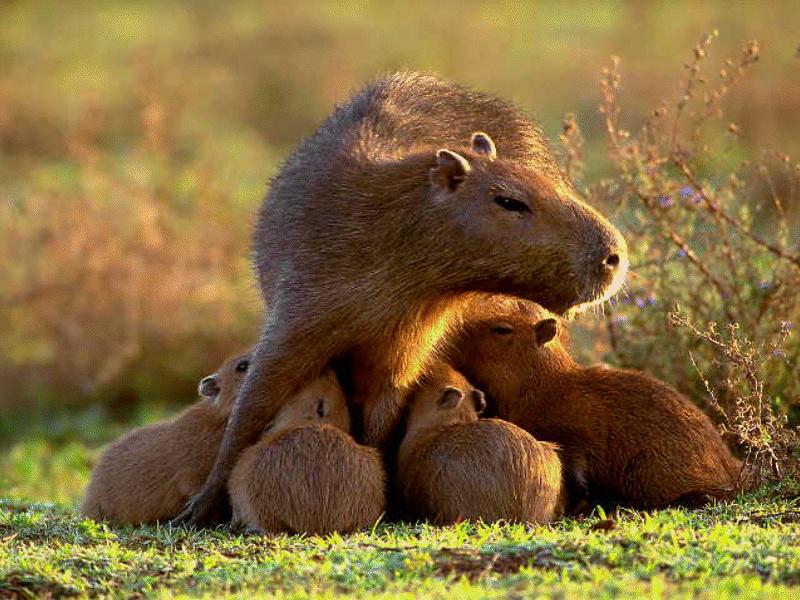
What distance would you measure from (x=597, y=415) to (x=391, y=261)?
1.22 metres

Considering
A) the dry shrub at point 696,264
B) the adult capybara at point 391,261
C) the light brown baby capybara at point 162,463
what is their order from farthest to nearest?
the dry shrub at point 696,264 → the light brown baby capybara at point 162,463 → the adult capybara at point 391,261

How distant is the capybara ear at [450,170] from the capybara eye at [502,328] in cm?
106

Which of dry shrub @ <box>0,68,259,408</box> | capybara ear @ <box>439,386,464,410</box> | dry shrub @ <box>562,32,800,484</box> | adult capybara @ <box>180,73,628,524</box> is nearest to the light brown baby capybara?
adult capybara @ <box>180,73,628,524</box>

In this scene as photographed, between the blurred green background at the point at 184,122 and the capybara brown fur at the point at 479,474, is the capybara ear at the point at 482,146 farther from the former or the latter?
the blurred green background at the point at 184,122

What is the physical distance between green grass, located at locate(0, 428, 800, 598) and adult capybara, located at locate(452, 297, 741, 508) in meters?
0.33

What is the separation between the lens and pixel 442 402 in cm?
683

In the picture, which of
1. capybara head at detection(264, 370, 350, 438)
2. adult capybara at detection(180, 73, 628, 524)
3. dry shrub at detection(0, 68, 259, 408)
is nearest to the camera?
adult capybara at detection(180, 73, 628, 524)

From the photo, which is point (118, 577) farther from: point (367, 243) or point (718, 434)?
point (718, 434)

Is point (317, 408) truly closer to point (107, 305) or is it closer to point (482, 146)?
point (482, 146)

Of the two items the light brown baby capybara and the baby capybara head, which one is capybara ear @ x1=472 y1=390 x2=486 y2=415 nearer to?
the baby capybara head

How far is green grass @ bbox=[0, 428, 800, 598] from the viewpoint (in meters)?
4.95

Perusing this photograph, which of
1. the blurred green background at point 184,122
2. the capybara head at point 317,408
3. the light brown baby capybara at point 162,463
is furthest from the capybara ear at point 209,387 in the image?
the blurred green background at point 184,122

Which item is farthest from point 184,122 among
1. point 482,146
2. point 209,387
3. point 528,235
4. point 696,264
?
point 528,235

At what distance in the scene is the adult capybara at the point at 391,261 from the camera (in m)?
6.39
